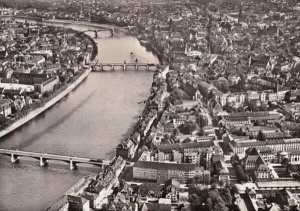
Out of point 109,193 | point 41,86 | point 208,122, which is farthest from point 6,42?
point 109,193

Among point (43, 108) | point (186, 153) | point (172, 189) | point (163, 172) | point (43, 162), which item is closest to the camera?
point (172, 189)

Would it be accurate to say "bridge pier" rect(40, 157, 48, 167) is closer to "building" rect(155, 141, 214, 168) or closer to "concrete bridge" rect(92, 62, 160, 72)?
"building" rect(155, 141, 214, 168)

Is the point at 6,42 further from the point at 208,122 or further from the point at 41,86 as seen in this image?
the point at 208,122

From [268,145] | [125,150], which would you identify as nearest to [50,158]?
[125,150]

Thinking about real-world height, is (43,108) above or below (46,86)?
below

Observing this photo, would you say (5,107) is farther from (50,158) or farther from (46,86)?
(50,158)

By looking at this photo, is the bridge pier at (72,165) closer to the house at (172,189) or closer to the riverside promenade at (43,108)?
the house at (172,189)
